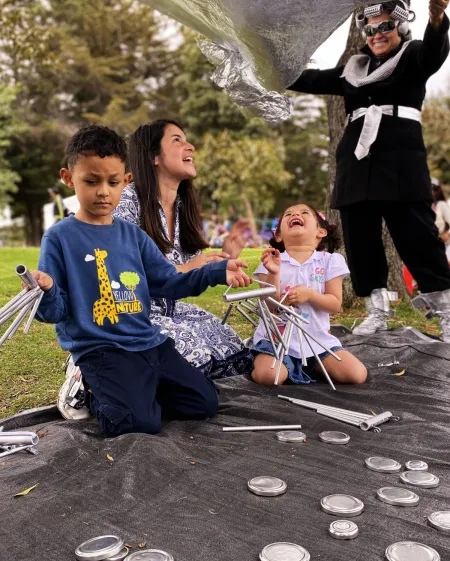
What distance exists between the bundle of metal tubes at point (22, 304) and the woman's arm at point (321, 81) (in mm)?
2090

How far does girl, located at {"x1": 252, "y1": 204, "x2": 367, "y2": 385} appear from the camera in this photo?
97.7 inches

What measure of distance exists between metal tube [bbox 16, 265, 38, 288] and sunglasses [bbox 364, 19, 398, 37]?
2162 mm

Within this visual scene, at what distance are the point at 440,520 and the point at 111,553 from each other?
71cm

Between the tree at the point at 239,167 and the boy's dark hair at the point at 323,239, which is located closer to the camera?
the boy's dark hair at the point at 323,239

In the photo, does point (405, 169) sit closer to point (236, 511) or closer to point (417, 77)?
point (417, 77)

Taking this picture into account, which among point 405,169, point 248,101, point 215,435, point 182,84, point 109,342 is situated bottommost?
point 215,435

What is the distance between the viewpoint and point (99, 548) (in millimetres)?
1179

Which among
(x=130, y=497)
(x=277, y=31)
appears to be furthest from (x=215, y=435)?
(x=277, y=31)

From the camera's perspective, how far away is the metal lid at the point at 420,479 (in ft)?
4.94

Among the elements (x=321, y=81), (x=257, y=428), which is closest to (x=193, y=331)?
(x=257, y=428)

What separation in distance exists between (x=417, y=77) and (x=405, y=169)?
0.45 metres

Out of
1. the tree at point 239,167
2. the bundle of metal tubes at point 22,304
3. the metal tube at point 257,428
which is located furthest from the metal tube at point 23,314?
the tree at point 239,167

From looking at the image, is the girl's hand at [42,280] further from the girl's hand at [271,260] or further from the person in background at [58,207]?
the person in background at [58,207]

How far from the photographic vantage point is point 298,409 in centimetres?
213
